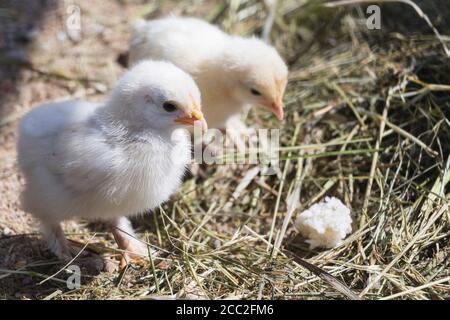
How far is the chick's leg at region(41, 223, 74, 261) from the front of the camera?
3027mm

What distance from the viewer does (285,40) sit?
15.6 ft

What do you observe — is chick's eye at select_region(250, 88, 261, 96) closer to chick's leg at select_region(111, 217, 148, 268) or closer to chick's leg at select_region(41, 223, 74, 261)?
chick's leg at select_region(111, 217, 148, 268)

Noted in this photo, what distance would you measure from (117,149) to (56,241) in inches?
26.4

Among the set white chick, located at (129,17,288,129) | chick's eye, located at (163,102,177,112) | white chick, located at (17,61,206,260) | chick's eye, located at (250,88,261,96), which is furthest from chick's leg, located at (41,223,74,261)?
chick's eye, located at (250,88,261,96)

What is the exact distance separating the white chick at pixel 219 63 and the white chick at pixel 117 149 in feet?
2.40

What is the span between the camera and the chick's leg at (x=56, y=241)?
3.03m

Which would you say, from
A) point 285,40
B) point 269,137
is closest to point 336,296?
point 269,137

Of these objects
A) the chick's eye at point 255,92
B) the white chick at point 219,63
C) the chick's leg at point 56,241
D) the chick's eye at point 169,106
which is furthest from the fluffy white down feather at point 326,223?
the chick's leg at point 56,241

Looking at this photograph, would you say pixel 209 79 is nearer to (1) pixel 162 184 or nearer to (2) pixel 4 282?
(1) pixel 162 184

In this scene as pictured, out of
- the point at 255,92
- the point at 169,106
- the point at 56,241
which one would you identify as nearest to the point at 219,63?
the point at 255,92

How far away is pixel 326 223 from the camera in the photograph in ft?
10.00

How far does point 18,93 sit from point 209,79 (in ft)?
4.77

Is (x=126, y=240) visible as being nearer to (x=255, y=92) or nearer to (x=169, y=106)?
(x=169, y=106)

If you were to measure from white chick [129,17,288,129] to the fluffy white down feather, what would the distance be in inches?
24.3
